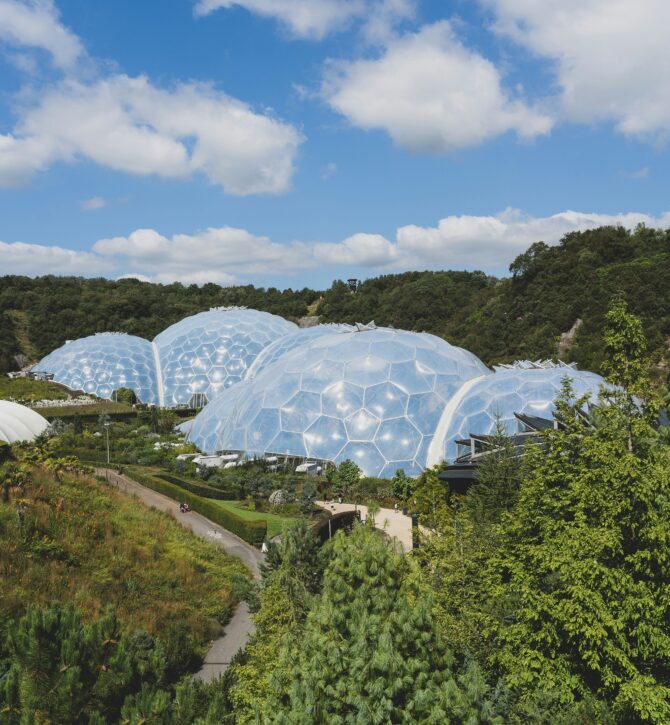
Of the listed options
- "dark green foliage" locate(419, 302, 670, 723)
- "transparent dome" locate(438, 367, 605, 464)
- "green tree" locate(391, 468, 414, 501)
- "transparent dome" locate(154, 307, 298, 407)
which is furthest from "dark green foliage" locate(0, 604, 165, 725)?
"transparent dome" locate(154, 307, 298, 407)

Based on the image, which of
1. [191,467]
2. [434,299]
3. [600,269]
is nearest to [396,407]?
[191,467]

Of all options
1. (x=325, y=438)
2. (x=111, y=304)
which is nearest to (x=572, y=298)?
(x=325, y=438)

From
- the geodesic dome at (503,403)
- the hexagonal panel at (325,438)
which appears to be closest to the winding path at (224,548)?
the hexagonal panel at (325,438)

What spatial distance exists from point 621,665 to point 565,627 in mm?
975

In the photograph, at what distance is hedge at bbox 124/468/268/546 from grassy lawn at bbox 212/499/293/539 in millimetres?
769

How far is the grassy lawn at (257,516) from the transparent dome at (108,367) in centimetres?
3393

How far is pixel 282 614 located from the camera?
1049 cm

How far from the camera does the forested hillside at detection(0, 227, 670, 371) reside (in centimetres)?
5638

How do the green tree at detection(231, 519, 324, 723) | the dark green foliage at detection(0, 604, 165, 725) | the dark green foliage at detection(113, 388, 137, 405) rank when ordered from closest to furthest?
1. the dark green foliage at detection(0, 604, 165, 725)
2. the green tree at detection(231, 519, 324, 723)
3. the dark green foliage at detection(113, 388, 137, 405)

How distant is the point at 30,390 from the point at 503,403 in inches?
1946

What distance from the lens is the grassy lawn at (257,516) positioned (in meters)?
26.0

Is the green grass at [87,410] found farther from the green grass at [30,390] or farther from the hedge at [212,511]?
the hedge at [212,511]

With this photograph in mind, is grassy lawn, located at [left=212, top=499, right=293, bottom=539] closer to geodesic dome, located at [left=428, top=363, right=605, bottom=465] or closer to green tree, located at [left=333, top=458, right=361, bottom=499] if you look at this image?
green tree, located at [left=333, top=458, right=361, bottom=499]

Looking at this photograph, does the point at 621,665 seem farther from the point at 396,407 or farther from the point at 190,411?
the point at 190,411
